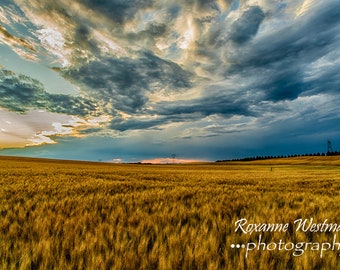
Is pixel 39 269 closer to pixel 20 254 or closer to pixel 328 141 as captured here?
pixel 20 254

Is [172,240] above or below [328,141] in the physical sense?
below

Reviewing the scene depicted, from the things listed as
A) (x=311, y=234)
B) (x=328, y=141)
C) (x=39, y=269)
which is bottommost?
(x=311, y=234)

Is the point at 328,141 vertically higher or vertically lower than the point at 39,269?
higher

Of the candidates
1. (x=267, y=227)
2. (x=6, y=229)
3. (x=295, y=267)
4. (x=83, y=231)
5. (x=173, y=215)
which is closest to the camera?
(x=295, y=267)

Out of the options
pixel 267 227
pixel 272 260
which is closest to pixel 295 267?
pixel 272 260

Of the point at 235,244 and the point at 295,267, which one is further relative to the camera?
the point at 235,244

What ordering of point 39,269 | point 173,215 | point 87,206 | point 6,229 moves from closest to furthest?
1. point 39,269
2. point 6,229
3. point 173,215
4. point 87,206

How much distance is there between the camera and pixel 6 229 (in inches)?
120

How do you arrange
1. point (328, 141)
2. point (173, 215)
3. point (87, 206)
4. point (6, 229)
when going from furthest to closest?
point (328, 141), point (87, 206), point (173, 215), point (6, 229)

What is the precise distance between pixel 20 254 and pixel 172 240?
61.7 inches

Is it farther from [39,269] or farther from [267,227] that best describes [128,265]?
[267,227]

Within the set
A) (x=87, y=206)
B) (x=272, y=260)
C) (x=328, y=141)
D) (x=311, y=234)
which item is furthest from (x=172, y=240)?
(x=328, y=141)

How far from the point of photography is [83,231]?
2791 mm

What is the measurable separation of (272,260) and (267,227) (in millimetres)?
1230
